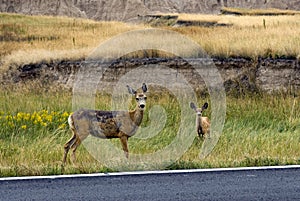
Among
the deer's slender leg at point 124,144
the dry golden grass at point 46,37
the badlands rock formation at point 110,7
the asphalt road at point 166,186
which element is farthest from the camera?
the badlands rock formation at point 110,7

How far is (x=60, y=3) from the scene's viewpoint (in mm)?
58219

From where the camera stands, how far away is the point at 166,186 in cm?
701

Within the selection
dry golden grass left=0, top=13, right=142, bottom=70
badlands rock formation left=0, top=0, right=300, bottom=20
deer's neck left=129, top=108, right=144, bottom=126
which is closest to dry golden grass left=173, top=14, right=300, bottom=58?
dry golden grass left=0, top=13, right=142, bottom=70

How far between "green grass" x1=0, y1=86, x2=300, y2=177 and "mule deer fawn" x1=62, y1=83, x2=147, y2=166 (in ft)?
1.19

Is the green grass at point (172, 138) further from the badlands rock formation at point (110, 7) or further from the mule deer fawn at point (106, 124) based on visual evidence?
the badlands rock formation at point (110, 7)

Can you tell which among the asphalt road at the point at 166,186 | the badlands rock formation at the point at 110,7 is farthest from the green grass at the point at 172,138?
the badlands rock formation at the point at 110,7

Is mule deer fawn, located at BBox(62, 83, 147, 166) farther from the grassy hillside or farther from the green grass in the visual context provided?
the grassy hillside

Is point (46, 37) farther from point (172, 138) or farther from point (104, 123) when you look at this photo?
point (104, 123)

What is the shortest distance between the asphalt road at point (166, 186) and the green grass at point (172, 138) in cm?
52

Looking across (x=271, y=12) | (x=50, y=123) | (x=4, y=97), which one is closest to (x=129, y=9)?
(x=271, y=12)

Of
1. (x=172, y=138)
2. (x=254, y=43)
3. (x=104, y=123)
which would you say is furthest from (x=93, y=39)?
(x=104, y=123)

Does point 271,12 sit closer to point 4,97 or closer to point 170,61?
point 170,61

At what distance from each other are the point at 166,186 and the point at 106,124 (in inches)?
82.5

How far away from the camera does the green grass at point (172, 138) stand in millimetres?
8250
